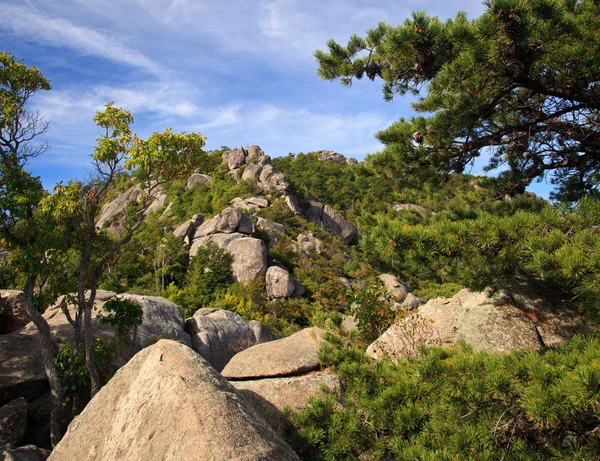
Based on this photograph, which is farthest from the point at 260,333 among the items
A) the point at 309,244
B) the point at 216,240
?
the point at 309,244

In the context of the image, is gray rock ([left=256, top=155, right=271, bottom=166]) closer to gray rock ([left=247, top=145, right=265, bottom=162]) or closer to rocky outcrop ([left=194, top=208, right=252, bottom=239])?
gray rock ([left=247, top=145, right=265, bottom=162])

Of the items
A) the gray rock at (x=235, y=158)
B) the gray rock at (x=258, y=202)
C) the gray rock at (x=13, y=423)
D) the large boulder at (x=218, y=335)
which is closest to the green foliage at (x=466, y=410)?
the gray rock at (x=13, y=423)

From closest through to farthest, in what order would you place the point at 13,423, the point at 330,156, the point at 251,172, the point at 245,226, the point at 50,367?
the point at 13,423 → the point at 50,367 → the point at 245,226 → the point at 251,172 → the point at 330,156

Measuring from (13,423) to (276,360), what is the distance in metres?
4.25

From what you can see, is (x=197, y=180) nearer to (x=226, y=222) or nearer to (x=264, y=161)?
(x=264, y=161)

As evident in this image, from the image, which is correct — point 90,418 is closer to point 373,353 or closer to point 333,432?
point 333,432

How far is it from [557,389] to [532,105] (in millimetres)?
4781

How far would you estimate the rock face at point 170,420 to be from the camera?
10.4ft

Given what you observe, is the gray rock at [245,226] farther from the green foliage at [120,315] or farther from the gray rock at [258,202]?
the green foliage at [120,315]

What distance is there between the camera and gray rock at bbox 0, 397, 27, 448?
6078 mm

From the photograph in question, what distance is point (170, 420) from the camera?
333cm

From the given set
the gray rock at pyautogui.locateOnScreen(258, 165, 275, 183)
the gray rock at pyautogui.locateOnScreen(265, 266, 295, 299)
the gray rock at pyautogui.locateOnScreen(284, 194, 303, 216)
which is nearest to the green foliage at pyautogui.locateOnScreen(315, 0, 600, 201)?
the gray rock at pyautogui.locateOnScreen(265, 266, 295, 299)

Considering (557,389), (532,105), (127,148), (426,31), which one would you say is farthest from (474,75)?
(127,148)

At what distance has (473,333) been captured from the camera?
5820mm
